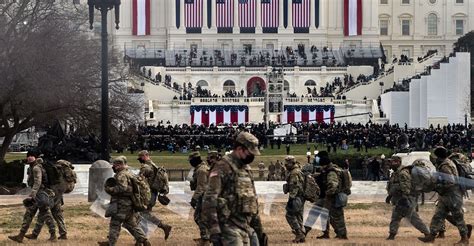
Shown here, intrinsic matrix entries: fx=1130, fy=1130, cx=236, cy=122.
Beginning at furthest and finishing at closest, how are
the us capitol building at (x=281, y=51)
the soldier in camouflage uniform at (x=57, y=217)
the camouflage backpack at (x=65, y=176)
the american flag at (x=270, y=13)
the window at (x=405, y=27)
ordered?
A: the window at (x=405, y=27)
the american flag at (x=270, y=13)
the us capitol building at (x=281, y=51)
the camouflage backpack at (x=65, y=176)
the soldier in camouflage uniform at (x=57, y=217)

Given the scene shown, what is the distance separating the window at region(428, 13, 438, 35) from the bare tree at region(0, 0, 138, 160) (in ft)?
297

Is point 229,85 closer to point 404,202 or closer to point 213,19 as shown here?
point 213,19

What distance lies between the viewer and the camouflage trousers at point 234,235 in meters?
13.8

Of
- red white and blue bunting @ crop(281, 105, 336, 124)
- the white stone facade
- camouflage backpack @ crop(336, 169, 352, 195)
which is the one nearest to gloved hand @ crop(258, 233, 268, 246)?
camouflage backpack @ crop(336, 169, 352, 195)

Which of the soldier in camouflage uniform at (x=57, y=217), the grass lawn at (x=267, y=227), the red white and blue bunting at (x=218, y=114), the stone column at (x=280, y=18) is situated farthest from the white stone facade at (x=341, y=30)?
the soldier in camouflage uniform at (x=57, y=217)

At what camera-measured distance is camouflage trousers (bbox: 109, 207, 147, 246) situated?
18.5m

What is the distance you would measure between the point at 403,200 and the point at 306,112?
6636 centimetres

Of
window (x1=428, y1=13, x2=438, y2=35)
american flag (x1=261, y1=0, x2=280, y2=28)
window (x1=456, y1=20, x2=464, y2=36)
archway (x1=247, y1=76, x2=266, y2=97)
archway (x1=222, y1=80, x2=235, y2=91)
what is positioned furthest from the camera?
window (x1=428, y1=13, x2=438, y2=35)

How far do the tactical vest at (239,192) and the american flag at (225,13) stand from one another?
10761cm

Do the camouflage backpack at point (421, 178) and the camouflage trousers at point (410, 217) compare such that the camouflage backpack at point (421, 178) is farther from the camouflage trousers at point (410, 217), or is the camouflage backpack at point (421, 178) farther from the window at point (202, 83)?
the window at point (202, 83)

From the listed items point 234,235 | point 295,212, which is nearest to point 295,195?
point 295,212

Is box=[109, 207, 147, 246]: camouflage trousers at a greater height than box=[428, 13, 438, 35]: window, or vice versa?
box=[428, 13, 438, 35]: window

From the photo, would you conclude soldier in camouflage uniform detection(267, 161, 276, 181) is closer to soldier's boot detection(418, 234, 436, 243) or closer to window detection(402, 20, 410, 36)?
soldier's boot detection(418, 234, 436, 243)

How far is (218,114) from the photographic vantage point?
288 ft
